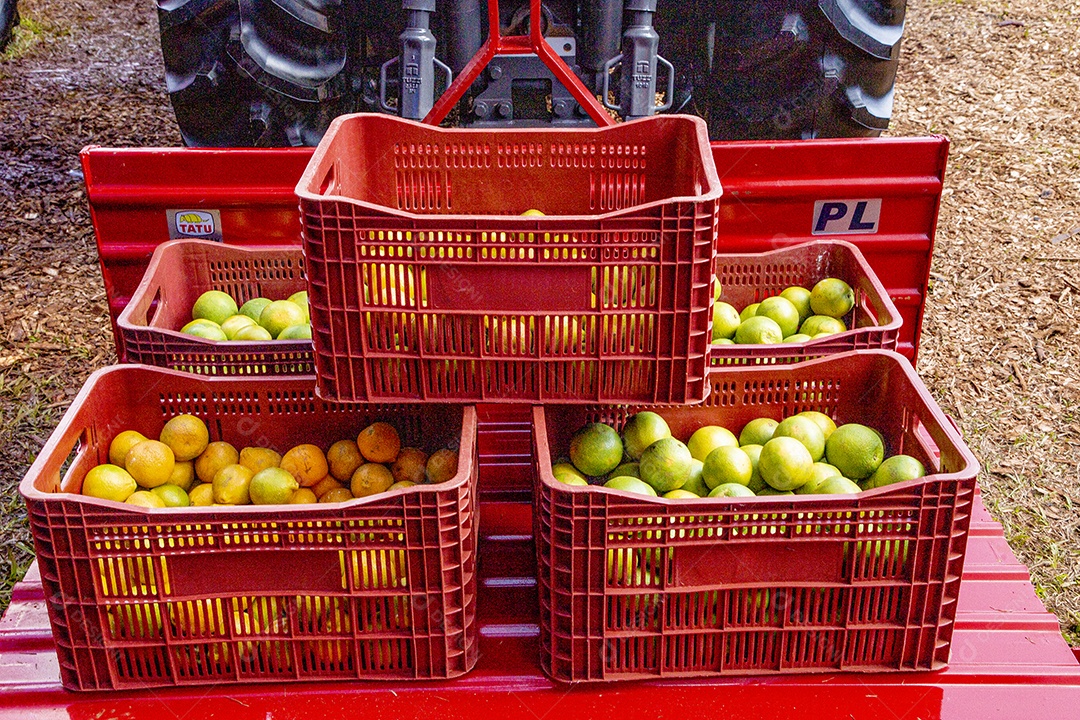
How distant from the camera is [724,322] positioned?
3115mm

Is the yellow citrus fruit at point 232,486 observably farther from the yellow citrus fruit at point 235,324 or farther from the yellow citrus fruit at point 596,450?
the yellow citrus fruit at point 596,450

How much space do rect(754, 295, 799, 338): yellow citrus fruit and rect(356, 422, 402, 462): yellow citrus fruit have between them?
4.15 ft

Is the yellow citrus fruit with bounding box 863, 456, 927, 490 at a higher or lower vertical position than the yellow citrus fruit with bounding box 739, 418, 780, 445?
higher

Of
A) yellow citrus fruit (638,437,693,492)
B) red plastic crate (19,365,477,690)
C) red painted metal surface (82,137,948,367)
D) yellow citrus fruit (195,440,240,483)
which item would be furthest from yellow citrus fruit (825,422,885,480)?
yellow citrus fruit (195,440,240,483)

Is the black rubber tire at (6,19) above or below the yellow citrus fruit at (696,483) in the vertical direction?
above

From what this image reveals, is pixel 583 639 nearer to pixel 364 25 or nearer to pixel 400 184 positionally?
pixel 400 184

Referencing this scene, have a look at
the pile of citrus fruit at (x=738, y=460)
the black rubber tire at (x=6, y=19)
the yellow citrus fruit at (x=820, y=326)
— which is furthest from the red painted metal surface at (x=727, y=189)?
the black rubber tire at (x=6, y=19)

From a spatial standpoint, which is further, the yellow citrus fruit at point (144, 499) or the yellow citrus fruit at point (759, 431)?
the yellow citrus fruit at point (759, 431)

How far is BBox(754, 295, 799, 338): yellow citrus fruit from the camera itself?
3.18m

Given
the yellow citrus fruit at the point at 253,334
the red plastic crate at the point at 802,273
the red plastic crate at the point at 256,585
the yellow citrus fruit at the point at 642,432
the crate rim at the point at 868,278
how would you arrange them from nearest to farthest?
the red plastic crate at the point at 256,585, the yellow citrus fruit at the point at 642,432, the crate rim at the point at 868,278, the yellow citrus fruit at the point at 253,334, the red plastic crate at the point at 802,273

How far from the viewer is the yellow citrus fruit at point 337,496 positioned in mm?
2533

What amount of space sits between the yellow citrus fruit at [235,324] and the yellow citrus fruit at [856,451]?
169 cm

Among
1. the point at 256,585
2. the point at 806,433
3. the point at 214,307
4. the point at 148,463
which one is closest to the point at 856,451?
the point at 806,433

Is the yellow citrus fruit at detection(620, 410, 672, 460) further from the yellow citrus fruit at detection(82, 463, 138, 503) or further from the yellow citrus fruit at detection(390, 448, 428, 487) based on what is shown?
the yellow citrus fruit at detection(82, 463, 138, 503)
